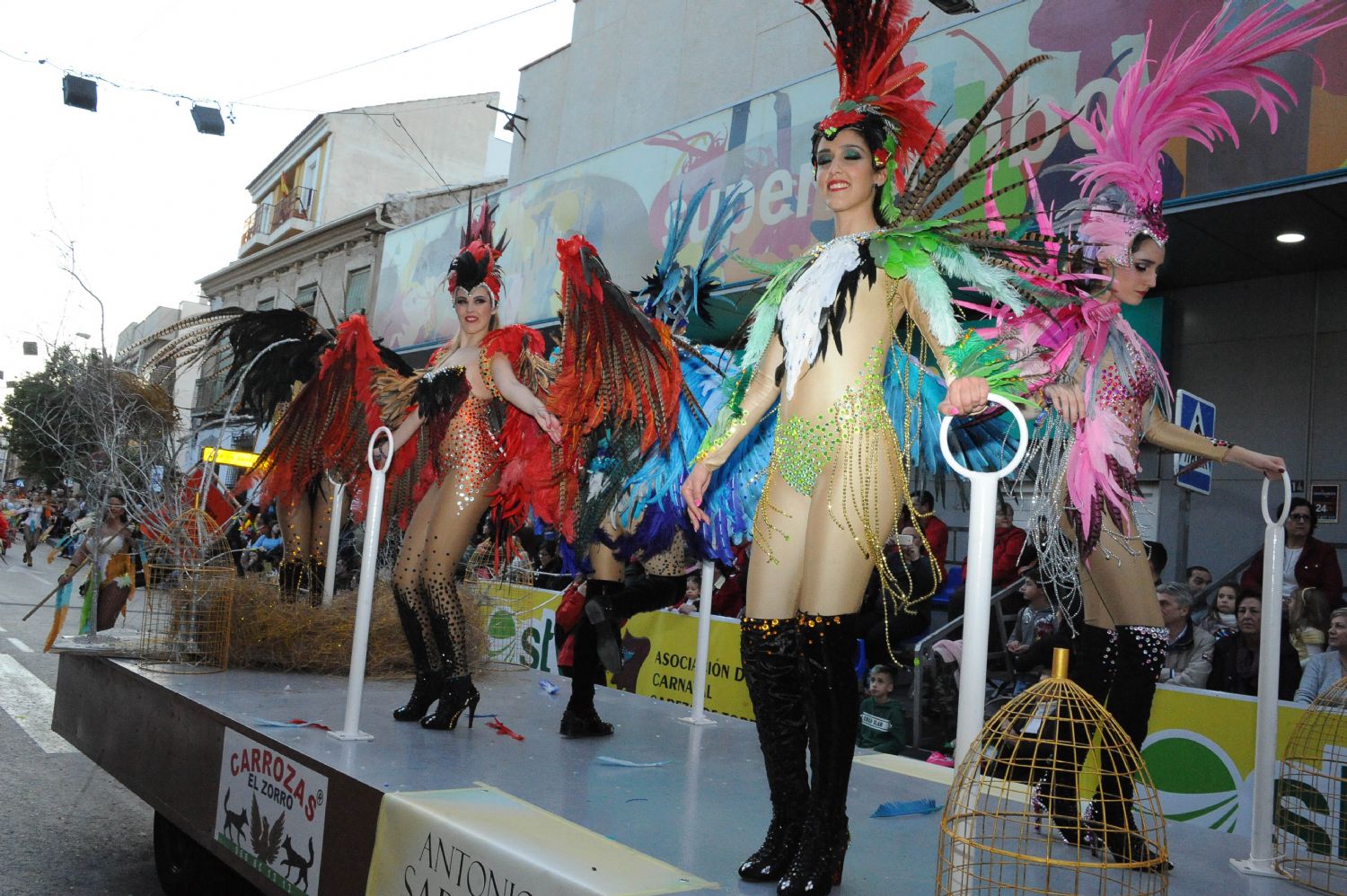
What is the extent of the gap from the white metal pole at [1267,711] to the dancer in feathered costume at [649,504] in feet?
4.70

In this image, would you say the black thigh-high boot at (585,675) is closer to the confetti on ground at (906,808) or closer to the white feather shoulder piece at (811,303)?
the confetti on ground at (906,808)

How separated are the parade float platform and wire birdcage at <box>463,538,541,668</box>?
211 centimetres

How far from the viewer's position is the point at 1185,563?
24.8 ft

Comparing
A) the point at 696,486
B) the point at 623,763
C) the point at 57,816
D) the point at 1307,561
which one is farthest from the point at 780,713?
the point at 1307,561

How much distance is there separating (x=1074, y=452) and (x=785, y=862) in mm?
1254

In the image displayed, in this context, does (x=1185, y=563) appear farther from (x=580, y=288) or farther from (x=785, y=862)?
(x=785, y=862)

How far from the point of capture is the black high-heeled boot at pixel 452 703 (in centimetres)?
366

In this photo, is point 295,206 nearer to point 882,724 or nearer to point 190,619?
point 190,619

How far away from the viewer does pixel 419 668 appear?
389cm

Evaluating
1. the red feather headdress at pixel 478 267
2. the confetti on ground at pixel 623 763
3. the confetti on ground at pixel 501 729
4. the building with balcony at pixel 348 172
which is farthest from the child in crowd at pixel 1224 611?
the building with balcony at pixel 348 172

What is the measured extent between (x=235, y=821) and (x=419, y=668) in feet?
3.05

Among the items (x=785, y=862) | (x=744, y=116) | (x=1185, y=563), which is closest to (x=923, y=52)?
(x=744, y=116)

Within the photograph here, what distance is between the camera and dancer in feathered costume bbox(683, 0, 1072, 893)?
86.3 inches

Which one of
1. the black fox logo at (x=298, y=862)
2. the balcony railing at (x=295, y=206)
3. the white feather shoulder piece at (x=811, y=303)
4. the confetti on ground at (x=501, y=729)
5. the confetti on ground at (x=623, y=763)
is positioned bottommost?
the black fox logo at (x=298, y=862)
